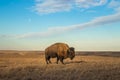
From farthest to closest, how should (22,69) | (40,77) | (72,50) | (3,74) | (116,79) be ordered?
(72,50)
(22,69)
(3,74)
(40,77)
(116,79)

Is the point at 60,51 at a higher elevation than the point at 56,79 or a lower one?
higher

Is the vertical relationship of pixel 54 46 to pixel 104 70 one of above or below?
above

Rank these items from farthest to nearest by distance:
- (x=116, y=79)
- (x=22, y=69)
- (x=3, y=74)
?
(x=22, y=69)
(x=3, y=74)
(x=116, y=79)

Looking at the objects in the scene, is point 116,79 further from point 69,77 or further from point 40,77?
point 40,77

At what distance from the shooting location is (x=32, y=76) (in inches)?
793

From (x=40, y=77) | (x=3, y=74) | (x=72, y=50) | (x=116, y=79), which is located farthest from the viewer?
(x=72, y=50)

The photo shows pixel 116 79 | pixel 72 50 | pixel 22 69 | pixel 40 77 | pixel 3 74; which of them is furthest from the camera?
pixel 72 50

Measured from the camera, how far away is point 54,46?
34.0m

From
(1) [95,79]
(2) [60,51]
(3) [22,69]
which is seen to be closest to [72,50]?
(2) [60,51]

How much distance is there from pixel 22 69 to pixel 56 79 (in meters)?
5.63

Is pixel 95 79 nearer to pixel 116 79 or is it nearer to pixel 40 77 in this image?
pixel 116 79

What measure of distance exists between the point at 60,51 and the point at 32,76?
12950 mm

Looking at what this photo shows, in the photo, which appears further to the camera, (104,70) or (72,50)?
(72,50)

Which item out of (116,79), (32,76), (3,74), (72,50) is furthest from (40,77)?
(72,50)
